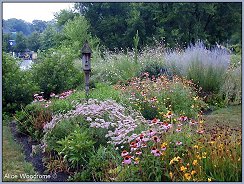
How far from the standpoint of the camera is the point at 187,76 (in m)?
9.27

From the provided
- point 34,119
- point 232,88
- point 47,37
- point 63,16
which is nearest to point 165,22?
point 63,16

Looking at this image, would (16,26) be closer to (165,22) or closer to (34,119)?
(34,119)

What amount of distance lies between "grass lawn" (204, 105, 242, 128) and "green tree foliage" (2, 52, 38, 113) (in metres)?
3.80

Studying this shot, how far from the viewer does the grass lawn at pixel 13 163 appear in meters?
4.37

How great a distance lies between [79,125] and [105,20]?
16090mm

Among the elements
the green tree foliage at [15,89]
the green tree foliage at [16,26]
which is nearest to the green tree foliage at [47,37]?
the green tree foliage at [15,89]

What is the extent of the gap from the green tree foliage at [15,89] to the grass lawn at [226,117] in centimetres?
380

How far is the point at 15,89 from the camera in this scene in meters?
7.93

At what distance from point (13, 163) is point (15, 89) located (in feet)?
11.1

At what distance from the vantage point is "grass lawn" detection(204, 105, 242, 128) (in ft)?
21.6

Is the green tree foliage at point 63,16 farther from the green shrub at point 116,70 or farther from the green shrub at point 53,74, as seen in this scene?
the green shrub at point 53,74

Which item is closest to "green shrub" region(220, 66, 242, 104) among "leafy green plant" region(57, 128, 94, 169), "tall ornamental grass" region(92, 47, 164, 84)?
"tall ornamental grass" region(92, 47, 164, 84)

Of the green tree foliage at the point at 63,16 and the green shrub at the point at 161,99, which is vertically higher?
the green tree foliage at the point at 63,16

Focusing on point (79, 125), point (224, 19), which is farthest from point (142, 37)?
point (79, 125)
